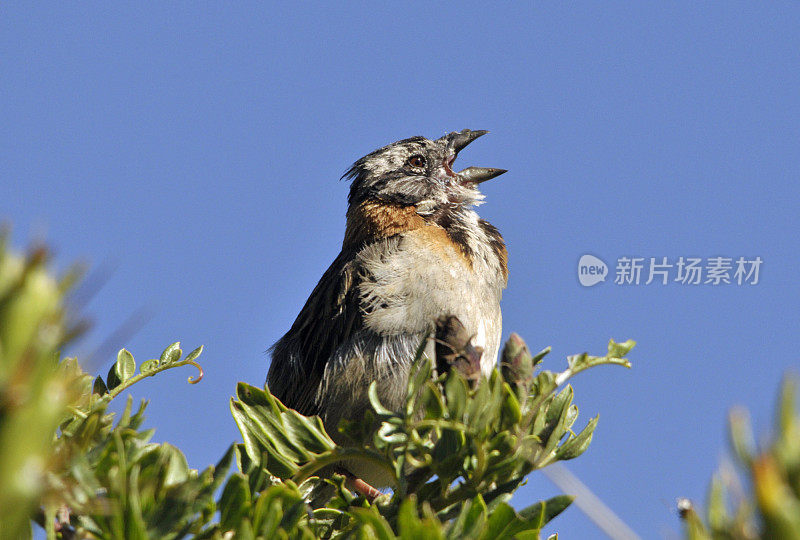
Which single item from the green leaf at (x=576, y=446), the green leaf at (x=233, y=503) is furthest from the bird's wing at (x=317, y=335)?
the green leaf at (x=233, y=503)

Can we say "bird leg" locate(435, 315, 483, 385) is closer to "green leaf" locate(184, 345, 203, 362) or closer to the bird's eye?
"green leaf" locate(184, 345, 203, 362)

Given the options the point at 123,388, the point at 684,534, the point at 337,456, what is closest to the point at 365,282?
the point at 123,388

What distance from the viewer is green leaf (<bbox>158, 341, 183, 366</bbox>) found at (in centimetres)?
242

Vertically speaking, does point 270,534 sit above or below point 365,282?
below

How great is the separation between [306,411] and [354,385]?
1.27 feet

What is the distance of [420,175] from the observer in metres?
5.75

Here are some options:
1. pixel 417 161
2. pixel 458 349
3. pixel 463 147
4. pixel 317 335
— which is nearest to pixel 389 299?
pixel 317 335

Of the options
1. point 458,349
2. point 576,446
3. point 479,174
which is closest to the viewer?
point 458,349

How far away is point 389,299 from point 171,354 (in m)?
2.10

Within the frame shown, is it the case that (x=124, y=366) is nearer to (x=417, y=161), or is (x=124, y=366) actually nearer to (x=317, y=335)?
(x=317, y=335)

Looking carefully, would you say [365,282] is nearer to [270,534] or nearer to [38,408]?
[270,534]

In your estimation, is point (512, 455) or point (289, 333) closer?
point (512, 455)

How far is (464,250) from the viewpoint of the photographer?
188 inches

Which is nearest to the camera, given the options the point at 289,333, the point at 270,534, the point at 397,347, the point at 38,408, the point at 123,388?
the point at 38,408
